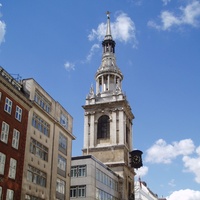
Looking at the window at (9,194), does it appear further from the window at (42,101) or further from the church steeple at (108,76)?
the church steeple at (108,76)

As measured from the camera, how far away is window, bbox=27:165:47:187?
1577 inches

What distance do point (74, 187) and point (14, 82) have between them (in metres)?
26.7

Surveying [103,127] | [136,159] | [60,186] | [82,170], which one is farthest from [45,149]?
[103,127]

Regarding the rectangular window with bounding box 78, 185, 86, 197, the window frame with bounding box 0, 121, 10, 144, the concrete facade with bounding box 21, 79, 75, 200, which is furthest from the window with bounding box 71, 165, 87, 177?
the window frame with bounding box 0, 121, 10, 144

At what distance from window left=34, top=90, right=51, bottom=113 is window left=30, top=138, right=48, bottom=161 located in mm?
4740

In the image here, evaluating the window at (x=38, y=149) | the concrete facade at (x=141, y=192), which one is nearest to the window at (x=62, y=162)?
the window at (x=38, y=149)

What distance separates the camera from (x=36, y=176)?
4144 cm

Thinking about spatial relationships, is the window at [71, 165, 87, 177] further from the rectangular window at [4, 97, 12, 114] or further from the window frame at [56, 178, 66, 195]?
the rectangular window at [4, 97, 12, 114]

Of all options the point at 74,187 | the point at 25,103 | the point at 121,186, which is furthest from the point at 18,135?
the point at 121,186

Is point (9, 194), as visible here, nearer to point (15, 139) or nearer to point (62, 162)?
point (15, 139)

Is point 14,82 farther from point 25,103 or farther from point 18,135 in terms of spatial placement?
point 18,135

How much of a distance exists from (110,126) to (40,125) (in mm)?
41733

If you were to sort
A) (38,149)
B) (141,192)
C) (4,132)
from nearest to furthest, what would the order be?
(4,132)
(38,149)
(141,192)

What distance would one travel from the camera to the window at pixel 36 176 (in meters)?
40.1
